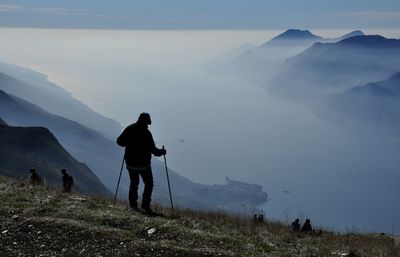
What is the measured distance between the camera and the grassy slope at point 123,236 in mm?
10195

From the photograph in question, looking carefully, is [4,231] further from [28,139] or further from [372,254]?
[28,139]

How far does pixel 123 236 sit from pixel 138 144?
381 cm

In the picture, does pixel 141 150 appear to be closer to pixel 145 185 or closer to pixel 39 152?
pixel 145 185

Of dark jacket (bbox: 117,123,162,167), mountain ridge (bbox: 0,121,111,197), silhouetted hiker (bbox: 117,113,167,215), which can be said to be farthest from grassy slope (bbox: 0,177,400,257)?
mountain ridge (bbox: 0,121,111,197)

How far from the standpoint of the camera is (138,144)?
14133 mm

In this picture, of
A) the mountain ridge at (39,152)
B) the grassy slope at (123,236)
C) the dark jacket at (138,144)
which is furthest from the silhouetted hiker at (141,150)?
the mountain ridge at (39,152)

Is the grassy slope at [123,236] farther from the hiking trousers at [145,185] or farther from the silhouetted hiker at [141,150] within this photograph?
the silhouetted hiker at [141,150]

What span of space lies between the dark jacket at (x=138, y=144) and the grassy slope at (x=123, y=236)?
1.45 metres

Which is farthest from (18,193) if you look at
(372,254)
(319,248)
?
(372,254)

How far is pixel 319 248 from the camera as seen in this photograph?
36.9ft

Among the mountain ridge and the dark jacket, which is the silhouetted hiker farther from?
the mountain ridge

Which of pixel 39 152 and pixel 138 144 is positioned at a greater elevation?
pixel 39 152

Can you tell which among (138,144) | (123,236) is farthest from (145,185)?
(123,236)

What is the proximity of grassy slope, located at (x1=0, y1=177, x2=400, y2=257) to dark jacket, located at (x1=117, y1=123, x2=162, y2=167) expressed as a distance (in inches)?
57.0
